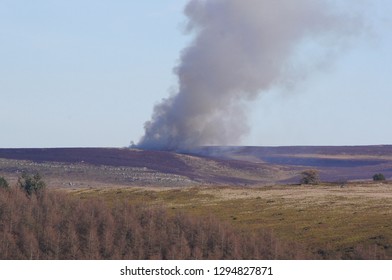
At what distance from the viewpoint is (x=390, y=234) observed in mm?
80750

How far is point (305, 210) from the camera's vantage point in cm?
10344

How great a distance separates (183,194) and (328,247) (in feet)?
162

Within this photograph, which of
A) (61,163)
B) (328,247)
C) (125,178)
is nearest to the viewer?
(328,247)

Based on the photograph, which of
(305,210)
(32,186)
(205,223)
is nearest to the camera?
(205,223)

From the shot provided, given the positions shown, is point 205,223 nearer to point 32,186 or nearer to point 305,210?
point 305,210

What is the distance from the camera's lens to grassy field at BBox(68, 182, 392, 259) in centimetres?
7944

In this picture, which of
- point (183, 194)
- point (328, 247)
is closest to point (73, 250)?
point (328, 247)

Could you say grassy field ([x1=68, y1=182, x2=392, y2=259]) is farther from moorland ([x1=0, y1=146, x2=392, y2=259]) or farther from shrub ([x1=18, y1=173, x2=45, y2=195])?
shrub ([x1=18, y1=173, x2=45, y2=195])

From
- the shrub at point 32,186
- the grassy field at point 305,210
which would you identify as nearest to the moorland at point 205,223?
the grassy field at point 305,210

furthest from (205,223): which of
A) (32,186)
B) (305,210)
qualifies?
(32,186)

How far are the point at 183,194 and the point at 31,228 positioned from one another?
42.1m
